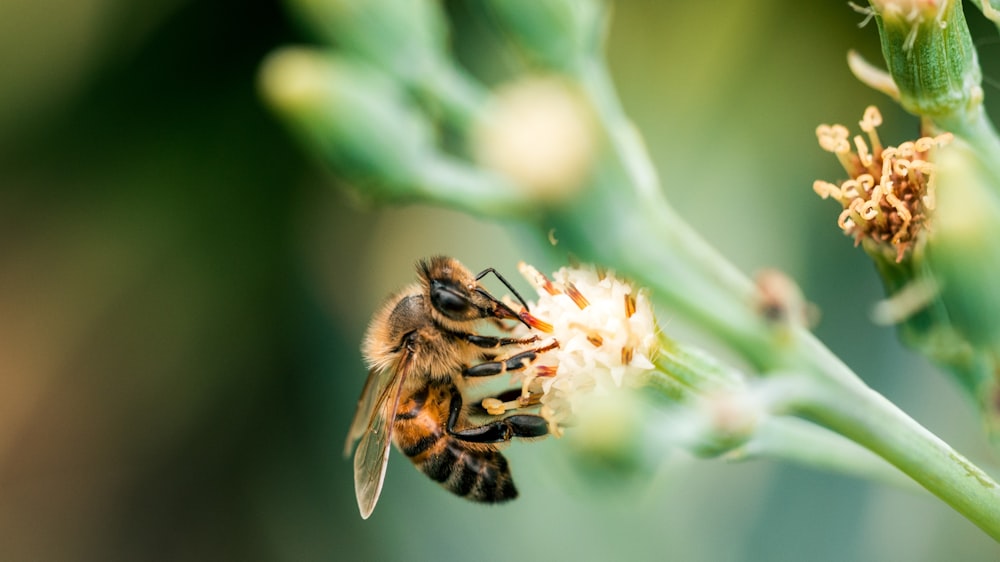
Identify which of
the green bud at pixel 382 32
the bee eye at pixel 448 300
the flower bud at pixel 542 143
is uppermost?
the green bud at pixel 382 32

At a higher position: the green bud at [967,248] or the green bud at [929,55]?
the green bud at [929,55]

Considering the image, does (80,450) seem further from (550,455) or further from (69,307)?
(550,455)

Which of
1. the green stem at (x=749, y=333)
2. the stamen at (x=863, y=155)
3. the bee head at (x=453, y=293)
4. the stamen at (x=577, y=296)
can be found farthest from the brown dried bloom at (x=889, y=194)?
the bee head at (x=453, y=293)

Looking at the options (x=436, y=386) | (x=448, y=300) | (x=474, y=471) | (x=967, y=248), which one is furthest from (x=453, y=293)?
(x=967, y=248)

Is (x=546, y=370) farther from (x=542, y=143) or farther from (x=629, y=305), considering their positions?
(x=542, y=143)

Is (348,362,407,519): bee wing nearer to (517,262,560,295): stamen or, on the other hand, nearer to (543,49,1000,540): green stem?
(517,262,560,295): stamen

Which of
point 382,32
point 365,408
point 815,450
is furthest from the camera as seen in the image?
point 365,408

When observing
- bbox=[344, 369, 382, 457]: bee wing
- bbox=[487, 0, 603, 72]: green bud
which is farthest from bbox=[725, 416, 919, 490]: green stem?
bbox=[344, 369, 382, 457]: bee wing

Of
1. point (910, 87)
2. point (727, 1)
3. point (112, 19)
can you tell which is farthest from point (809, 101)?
point (112, 19)

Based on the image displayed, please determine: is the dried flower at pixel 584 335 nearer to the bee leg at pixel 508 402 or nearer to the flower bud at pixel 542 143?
the bee leg at pixel 508 402
